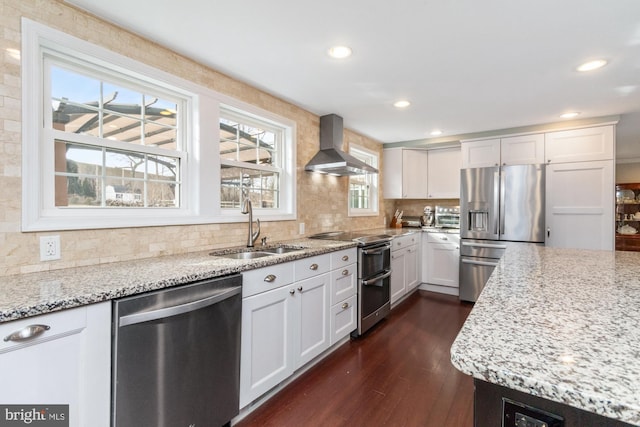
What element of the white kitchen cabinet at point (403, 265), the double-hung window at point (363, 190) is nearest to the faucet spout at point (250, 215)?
the white kitchen cabinet at point (403, 265)

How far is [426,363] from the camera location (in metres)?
2.41

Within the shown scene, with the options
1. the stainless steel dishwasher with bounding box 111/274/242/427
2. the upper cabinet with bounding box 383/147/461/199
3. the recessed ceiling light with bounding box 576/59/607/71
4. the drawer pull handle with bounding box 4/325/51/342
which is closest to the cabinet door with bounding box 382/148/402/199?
the upper cabinet with bounding box 383/147/461/199

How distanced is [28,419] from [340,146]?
3.19 m

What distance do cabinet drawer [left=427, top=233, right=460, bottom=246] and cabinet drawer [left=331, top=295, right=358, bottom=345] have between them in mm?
2111

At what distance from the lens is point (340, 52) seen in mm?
2059

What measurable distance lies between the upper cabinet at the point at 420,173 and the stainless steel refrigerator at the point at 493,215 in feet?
2.10

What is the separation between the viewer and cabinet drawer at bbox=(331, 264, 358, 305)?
2.53 metres

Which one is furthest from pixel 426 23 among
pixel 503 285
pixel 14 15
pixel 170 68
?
pixel 14 15

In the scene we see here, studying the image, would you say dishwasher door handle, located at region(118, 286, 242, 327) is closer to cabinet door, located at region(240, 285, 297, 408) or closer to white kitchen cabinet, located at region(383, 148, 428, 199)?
cabinet door, located at region(240, 285, 297, 408)

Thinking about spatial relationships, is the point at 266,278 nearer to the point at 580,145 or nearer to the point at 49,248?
the point at 49,248

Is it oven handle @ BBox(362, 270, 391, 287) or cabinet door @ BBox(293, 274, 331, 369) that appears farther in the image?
oven handle @ BBox(362, 270, 391, 287)

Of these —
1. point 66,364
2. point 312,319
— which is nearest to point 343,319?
point 312,319

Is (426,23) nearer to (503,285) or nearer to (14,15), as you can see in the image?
(503,285)

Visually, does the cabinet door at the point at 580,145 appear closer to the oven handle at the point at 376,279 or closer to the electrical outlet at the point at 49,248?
the oven handle at the point at 376,279
